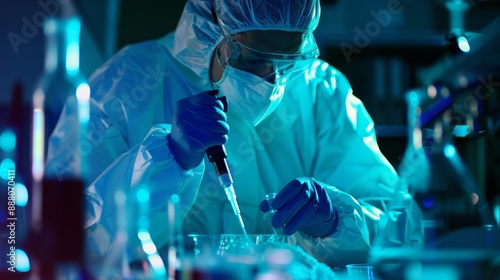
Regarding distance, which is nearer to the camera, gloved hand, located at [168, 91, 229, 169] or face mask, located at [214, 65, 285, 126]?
gloved hand, located at [168, 91, 229, 169]

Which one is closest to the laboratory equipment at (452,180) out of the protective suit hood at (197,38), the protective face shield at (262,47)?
the protective face shield at (262,47)

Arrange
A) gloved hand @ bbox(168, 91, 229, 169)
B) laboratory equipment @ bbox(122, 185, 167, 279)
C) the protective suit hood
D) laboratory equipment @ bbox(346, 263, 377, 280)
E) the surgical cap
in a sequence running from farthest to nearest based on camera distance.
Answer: the protective suit hood → the surgical cap → gloved hand @ bbox(168, 91, 229, 169) → laboratory equipment @ bbox(346, 263, 377, 280) → laboratory equipment @ bbox(122, 185, 167, 279)

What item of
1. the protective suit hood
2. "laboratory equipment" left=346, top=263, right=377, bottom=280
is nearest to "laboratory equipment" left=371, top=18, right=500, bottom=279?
"laboratory equipment" left=346, top=263, right=377, bottom=280

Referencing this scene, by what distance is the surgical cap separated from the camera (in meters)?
1.54

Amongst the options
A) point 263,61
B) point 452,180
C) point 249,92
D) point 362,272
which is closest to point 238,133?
point 249,92

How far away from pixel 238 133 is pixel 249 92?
224mm

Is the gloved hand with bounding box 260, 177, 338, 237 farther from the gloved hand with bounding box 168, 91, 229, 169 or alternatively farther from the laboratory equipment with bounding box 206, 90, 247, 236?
A: the gloved hand with bounding box 168, 91, 229, 169

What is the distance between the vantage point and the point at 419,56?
350cm

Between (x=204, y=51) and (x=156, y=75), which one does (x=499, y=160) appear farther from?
(x=156, y=75)

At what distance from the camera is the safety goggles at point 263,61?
154 centimetres

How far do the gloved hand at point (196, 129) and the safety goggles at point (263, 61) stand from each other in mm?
129

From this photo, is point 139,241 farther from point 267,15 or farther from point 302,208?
point 267,15

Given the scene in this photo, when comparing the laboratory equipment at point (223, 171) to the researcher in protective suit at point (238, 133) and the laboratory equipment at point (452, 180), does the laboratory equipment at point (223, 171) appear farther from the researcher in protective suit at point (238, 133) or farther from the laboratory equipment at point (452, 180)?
the laboratory equipment at point (452, 180)

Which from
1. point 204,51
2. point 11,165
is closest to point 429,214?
point 204,51
